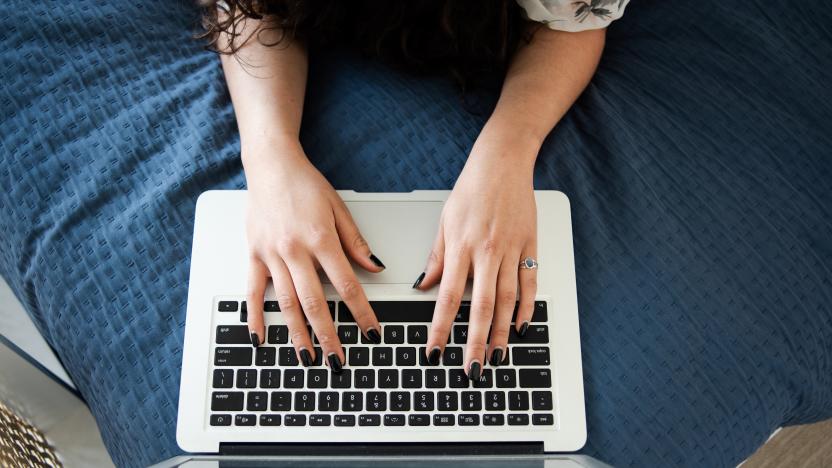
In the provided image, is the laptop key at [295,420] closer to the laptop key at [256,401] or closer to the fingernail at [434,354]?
the laptop key at [256,401]

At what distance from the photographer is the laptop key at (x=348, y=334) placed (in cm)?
71

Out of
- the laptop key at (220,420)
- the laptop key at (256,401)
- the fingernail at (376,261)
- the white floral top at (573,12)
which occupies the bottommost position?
the laptop key at (220,420)

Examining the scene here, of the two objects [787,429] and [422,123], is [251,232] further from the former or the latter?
[787,429]

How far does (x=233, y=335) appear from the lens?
28.3 inches

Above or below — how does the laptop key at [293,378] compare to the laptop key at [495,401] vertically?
below

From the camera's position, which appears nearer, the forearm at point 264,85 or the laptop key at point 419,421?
the laptop key at point 419,421

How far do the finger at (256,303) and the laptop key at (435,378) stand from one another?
18 centimetres

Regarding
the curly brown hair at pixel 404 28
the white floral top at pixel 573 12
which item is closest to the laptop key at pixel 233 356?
the curly brown hair at pixel 404 28

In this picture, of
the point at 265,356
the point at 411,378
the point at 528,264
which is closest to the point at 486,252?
the point at 528,264

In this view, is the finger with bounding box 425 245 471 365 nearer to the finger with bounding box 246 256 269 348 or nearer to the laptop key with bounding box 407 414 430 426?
the laptop key with bounding box 407 414 430 426

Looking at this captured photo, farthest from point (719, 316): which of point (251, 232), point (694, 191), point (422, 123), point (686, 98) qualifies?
point (251, 232)

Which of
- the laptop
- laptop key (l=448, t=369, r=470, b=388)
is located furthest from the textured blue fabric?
laptop key (l=448, t=369, r=470, b=388)

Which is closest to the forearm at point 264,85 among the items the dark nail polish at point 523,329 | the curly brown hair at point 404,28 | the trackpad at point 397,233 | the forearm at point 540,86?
the curly brown hair at point 404,28

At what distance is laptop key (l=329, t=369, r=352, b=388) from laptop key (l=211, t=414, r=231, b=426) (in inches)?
4.3
